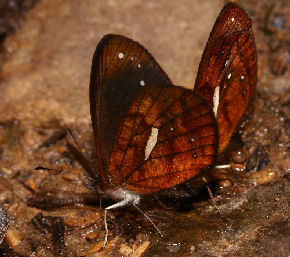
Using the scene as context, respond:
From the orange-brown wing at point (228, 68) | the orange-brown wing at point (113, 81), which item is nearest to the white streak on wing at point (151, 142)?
the orange-brown wing at point (113, 81)

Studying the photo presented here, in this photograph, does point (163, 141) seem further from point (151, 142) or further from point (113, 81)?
point (113, 81)

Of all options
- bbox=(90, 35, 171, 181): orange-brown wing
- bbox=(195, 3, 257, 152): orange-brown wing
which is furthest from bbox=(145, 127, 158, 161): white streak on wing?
bbox=(195, 3, 257, 152): orange-brown wing

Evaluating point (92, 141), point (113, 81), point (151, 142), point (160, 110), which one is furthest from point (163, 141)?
point (92, 141)

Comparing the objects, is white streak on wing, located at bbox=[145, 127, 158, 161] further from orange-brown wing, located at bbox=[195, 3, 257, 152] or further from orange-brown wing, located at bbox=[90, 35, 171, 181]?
orange-brown wing, located at bbox=[195, 3, 257, 152]

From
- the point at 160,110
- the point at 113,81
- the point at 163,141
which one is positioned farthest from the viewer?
the point at 113,81

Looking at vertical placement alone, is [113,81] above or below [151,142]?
above

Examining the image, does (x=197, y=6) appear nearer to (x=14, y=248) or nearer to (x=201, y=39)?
(x=201, y=39)

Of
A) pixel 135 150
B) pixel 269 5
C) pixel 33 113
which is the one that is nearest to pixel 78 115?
pixel 33 113
